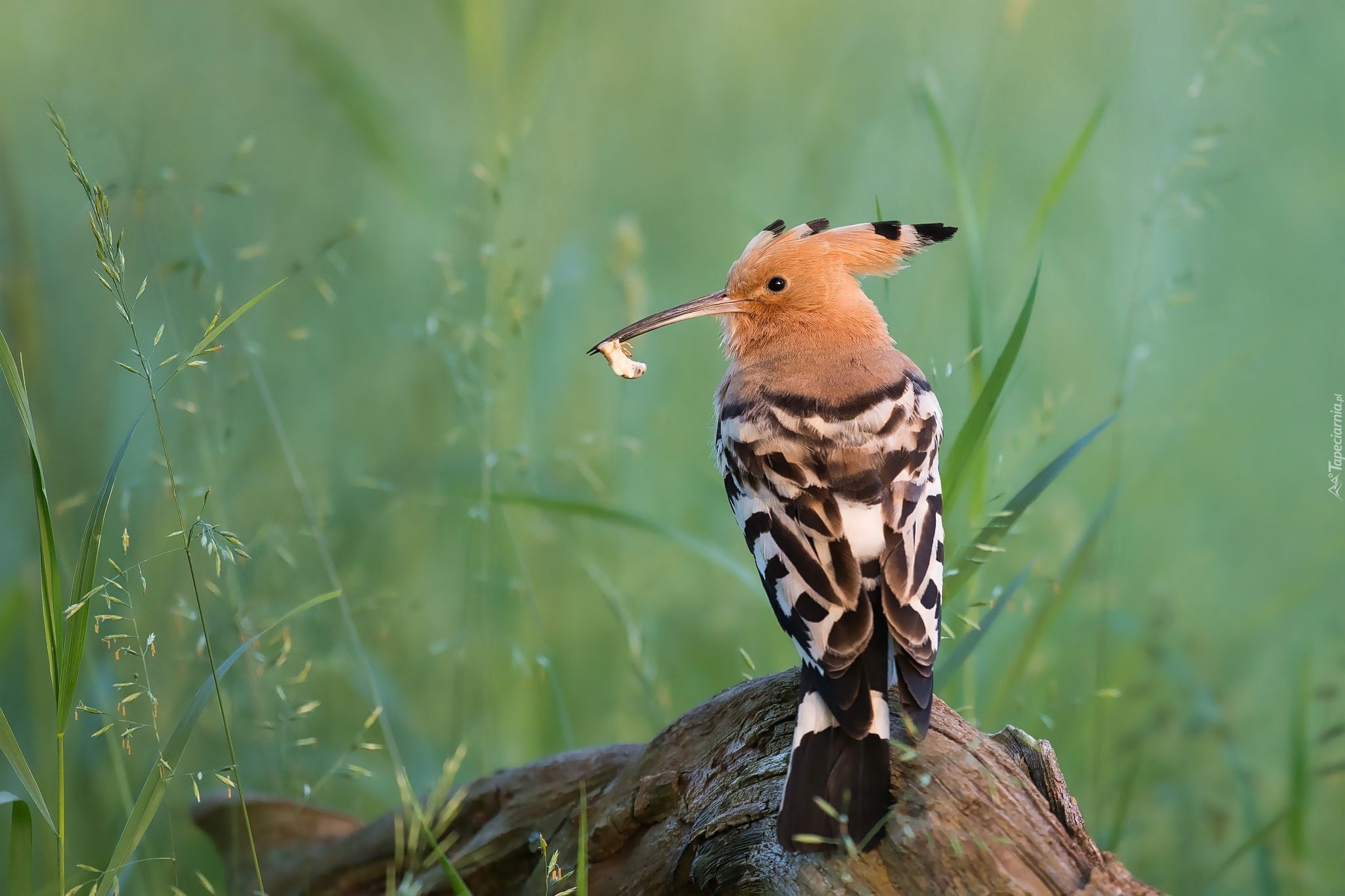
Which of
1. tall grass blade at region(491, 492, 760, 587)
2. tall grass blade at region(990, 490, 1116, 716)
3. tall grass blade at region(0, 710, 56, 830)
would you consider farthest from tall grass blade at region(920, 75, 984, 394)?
tall grass blade at region(0, 710, 56, 830)

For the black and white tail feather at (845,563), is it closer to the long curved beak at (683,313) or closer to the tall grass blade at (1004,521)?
the tall grass blade at (1004,521)

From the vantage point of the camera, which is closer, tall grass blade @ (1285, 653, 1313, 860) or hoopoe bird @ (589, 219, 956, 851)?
hoopoe bird @ (589, 219, 956, 851)

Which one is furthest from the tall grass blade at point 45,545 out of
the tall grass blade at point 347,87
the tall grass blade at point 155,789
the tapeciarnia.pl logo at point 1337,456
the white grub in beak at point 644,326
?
the tapeciarnia.pl logo at point 1337,456

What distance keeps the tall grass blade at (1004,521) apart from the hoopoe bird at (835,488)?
0.07 meters

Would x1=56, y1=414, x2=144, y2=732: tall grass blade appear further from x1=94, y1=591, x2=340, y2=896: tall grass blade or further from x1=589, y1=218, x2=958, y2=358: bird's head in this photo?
x1=589, y1=218, x2=958, y2=358: bird's head

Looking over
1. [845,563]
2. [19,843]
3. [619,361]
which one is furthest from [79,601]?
[619,361]

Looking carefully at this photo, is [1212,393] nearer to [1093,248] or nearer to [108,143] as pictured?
[1093,248]

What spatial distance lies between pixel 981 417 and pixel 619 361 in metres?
0.80

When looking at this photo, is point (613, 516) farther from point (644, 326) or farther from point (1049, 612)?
point (1049, 612)

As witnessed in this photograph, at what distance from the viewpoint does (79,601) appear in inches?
57.2

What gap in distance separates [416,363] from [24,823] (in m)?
2.52

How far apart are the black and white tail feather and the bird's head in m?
0.27

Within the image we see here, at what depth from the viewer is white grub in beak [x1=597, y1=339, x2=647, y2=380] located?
2.45 metres

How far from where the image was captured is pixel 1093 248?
4.18 metres
